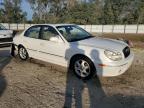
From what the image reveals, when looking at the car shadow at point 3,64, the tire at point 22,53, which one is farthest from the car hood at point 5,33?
the tire at point 22,53

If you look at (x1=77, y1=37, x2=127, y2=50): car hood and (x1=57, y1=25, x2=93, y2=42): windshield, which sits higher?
(x1=57, y1=25, x2=93, y2=42): windshield

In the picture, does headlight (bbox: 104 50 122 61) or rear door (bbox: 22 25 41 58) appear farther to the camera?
rear door (bbox: 22 25 41 58)

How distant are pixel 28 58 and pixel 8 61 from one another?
2.67 feet

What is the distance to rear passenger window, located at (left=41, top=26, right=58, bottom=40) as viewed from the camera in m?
8.13

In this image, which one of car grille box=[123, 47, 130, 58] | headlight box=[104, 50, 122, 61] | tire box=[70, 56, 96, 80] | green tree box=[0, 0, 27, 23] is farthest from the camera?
green tree box=[0, 0, 27, 23]

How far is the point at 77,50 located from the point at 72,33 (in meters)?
1.15

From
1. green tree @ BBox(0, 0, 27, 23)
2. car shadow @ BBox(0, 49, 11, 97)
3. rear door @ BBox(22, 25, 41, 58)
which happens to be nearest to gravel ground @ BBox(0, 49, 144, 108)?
car shadow @ BBox(0, 49, 11, 97)

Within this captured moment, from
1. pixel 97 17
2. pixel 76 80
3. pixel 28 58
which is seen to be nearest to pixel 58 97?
pixel 76 80

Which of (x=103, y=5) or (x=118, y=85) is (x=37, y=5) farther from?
(x=118, y=85)

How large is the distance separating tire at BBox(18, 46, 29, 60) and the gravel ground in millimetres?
795

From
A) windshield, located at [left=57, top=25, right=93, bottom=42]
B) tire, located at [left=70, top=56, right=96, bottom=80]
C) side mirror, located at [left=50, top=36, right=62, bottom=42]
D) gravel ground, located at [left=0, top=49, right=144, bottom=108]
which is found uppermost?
windshield, located at [left=57, top=25, right=93, bottom=42]

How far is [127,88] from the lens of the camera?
6.48m

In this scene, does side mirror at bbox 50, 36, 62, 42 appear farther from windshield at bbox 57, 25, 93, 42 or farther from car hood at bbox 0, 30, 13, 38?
car hood at bbox 0, 30, 13, 38

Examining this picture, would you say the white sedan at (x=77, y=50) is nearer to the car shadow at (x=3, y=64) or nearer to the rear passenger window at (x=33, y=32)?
the rear passenger window at (x=33, y=32)
